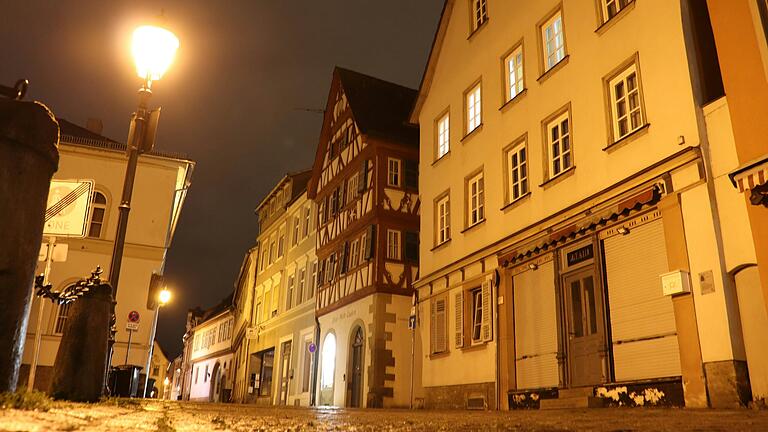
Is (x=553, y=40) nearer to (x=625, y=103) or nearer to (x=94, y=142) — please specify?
(x=625, y=103)

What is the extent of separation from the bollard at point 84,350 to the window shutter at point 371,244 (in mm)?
15116

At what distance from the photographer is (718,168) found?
363 inches

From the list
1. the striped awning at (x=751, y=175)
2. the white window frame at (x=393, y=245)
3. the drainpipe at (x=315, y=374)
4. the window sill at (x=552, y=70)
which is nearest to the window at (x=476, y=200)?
the window sill at (x=552, y=70)

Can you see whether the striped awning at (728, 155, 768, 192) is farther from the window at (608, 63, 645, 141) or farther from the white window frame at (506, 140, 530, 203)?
the white window frame at (506, 140, 530, 203)

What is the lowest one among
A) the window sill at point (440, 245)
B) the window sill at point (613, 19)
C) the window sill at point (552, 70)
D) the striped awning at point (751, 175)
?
the striped awning at point (751, 175)

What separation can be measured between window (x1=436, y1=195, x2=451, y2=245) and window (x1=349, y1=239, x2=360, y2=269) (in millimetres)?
5425

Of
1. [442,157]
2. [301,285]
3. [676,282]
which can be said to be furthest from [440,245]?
[301,285]

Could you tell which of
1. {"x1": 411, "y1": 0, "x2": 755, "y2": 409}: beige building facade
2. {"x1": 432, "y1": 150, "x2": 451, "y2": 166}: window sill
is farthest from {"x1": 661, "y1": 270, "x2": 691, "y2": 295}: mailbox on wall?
{"x1": 432, "y1": 150, "x2": 451, "y2": 166}: window sill

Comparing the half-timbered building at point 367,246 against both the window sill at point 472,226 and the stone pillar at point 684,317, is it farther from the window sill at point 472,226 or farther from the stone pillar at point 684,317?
the stone pillar at point 684,317

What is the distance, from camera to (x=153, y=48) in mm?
7312

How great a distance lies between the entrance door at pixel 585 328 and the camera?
11008 mm

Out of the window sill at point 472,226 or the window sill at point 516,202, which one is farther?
the window sill at point 472,226

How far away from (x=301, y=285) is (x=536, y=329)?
18.7 metres

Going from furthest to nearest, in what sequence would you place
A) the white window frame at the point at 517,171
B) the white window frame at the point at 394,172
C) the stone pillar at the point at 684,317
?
1. the white window frame at the point at 394,172
2. the white window frame at the point at 517,171
3. the stone pillar at the point at 684,317
